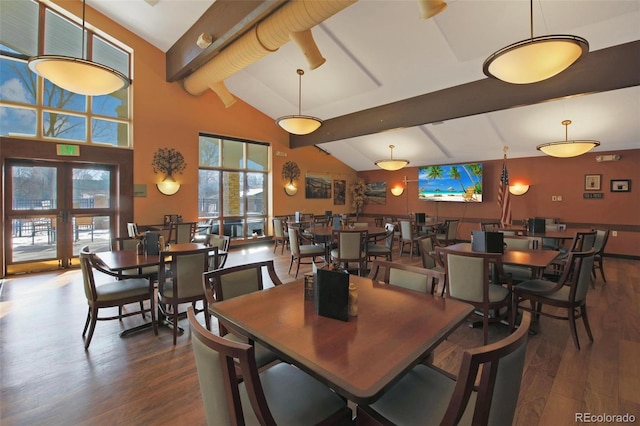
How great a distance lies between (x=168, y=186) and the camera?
6.55m

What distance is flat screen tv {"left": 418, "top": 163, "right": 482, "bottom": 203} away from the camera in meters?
8.41

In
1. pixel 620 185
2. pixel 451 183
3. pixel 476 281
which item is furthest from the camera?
pixel 451 183

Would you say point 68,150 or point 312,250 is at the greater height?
point 68,150

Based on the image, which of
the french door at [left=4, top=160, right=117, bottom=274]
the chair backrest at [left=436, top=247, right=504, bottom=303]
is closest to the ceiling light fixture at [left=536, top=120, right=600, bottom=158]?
the chair backrest at [left=436, top=247, right=504, bottom=303]

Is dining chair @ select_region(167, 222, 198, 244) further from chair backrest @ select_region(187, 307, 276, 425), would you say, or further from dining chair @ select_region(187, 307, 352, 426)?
chair backrest @ select_region(187, 307, 276, 425)

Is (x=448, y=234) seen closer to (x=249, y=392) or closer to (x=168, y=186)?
(x=168, y=186)

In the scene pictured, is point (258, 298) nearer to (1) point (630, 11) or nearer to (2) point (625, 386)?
(2) point (625, 386)

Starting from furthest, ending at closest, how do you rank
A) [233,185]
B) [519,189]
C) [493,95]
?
[233,185] → [519,189] → [493,95]

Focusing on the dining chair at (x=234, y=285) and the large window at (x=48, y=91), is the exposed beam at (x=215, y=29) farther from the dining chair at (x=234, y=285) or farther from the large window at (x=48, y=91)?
the dining chair at (x=234, y=285)

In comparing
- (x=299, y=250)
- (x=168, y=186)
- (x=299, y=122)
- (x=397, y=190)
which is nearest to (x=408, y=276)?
(x=299, y=250)

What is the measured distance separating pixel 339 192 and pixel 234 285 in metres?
9.04

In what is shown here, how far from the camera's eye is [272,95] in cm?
729

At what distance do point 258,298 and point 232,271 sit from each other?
389 millimetres

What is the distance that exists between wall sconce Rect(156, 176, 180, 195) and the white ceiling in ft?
9.18
